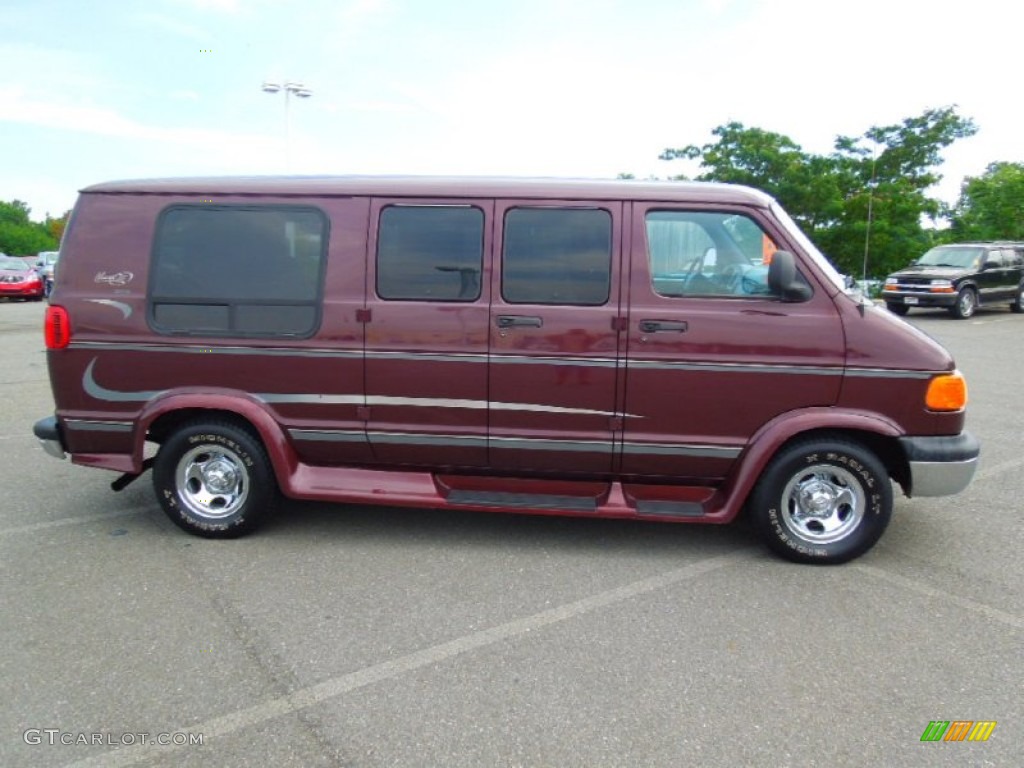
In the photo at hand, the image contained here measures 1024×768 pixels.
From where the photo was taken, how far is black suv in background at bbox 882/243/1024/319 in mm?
16734

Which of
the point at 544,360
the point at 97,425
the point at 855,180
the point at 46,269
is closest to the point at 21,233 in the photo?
the point at 46,269

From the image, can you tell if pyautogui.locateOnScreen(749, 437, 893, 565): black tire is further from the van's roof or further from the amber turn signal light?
the van's roof

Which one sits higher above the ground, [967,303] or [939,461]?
[967,303]

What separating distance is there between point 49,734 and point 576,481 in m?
2.63

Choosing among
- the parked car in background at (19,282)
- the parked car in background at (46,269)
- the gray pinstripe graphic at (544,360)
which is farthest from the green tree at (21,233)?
the gray pinstripe graphic at (544,360)

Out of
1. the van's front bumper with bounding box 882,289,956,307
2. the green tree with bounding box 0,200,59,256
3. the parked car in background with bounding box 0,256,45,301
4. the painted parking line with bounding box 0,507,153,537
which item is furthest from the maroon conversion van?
the green tree with bounding box 0,200,59,256

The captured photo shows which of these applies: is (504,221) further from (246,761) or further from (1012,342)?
(1012,342)

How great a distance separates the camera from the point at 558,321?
370cm

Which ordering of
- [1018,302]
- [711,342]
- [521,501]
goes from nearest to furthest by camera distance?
[711,342]
[521,501]
[1018,302]

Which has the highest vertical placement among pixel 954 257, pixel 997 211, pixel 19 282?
pixel 997 211

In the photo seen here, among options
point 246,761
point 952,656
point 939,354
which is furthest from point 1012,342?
point 246,761

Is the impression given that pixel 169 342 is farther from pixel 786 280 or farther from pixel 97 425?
pixel 786 280

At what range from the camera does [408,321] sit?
3.78 meters

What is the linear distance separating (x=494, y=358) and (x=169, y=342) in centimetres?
189
